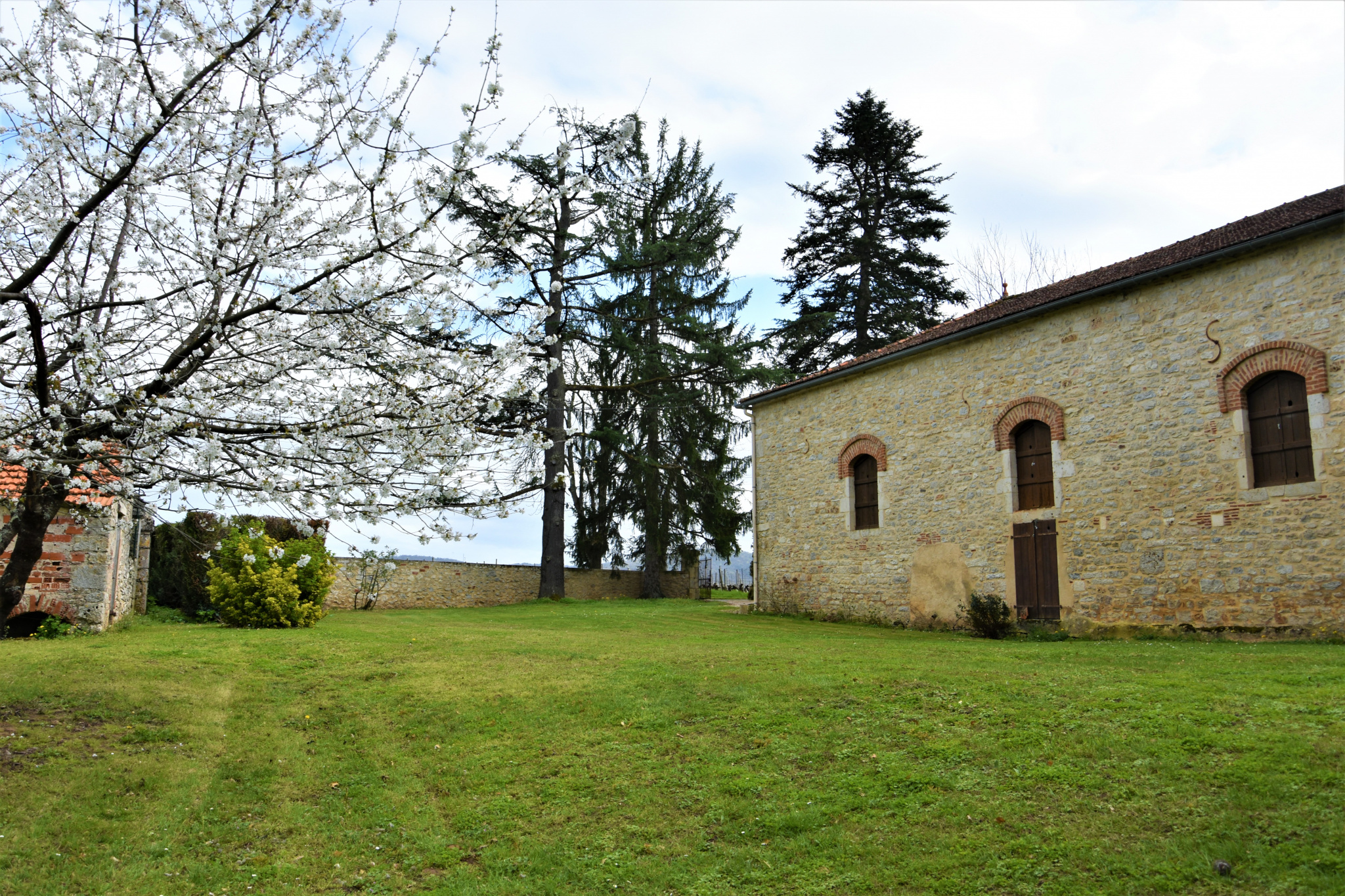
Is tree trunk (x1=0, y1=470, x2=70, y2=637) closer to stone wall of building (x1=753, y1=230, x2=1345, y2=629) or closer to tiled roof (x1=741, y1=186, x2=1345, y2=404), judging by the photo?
stone wall of building (x1=753, y1=230, x2=1345, y2=629)

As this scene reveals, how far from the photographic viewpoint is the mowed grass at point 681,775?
4.60 m

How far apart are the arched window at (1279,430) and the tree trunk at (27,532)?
1329 centimetres

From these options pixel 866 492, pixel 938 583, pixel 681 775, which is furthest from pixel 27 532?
pixel 866 492

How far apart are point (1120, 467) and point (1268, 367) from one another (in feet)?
7.46

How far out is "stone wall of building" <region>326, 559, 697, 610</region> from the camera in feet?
68.7

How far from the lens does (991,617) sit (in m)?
13.2

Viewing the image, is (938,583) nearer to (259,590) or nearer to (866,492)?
(866,492)

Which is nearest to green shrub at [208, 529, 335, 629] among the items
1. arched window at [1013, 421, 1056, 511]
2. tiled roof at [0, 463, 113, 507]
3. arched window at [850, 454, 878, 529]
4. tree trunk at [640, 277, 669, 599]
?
tiled roof at [0, 463, 113, 507]

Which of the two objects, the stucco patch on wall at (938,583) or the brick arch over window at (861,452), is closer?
the stucco patch on wall at (938,583)

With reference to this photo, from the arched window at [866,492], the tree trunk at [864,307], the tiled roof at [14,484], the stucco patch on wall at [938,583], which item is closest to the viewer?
the tiled roof at [14,484]

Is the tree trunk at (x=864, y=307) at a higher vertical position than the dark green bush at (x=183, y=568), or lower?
higher

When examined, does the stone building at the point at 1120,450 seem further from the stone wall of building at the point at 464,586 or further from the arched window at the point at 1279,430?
the stone wall of building at the point at 464,586

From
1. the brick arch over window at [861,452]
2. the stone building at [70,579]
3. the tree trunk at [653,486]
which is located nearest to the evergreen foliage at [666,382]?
the tree trunk at [653,486]

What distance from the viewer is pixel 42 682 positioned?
788 cm
